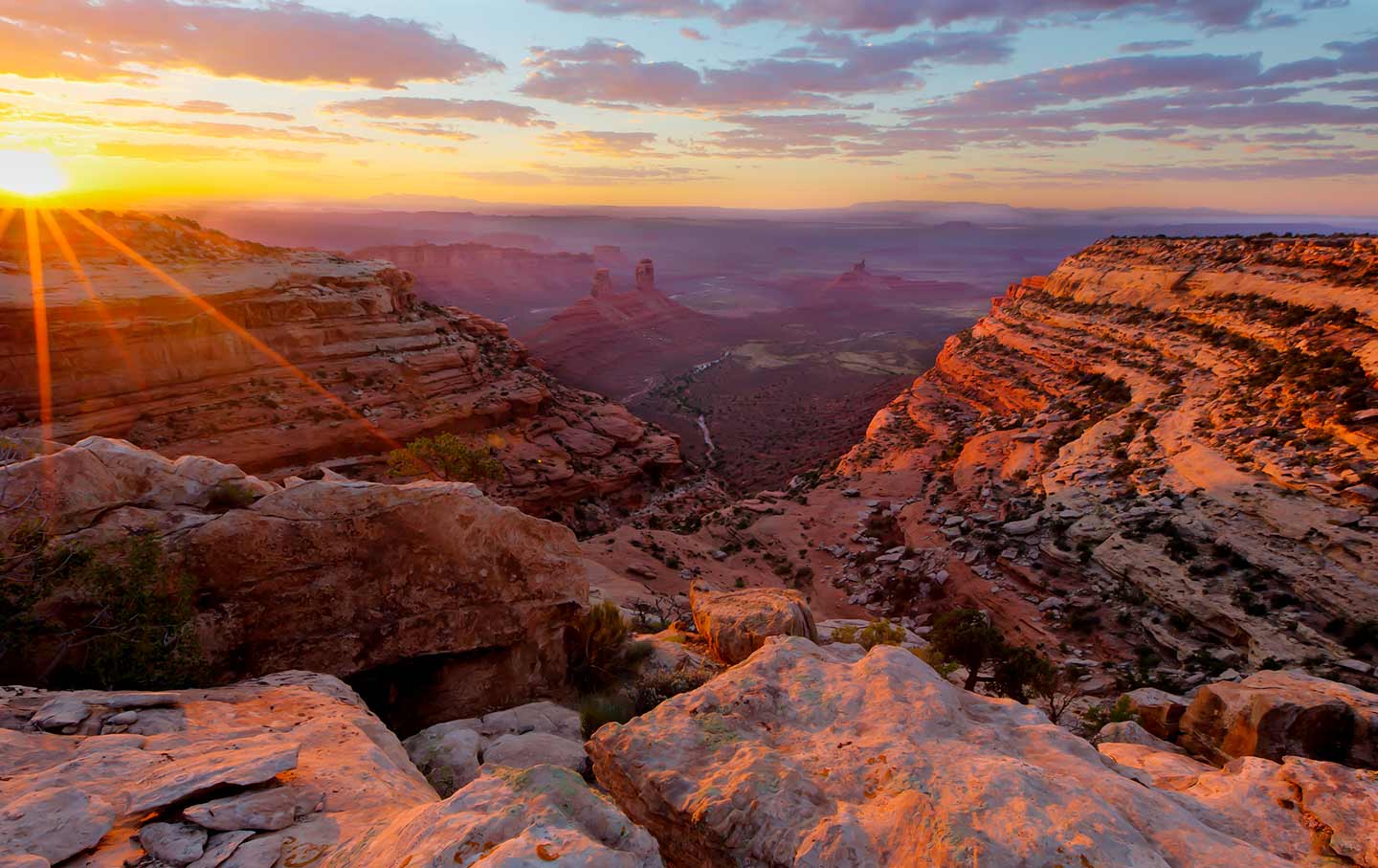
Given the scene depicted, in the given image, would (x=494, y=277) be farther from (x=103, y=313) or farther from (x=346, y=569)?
(x=346, y=569)

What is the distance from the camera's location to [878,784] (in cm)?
509

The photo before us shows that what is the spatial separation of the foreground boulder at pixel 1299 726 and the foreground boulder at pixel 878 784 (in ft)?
15.0

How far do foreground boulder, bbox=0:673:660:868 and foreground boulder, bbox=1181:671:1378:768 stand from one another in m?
9.17

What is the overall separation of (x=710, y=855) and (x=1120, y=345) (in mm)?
39351

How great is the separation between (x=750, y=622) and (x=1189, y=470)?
17.6 m

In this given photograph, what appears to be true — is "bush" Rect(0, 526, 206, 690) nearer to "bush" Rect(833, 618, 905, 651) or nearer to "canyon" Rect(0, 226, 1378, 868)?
"canyon" Rect(0, 226, 1378, 868)

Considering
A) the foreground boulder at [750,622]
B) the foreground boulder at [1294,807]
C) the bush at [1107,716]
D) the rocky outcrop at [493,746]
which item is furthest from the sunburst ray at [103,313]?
the bush at [1107,716]

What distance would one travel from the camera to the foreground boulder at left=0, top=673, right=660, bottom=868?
4.00m

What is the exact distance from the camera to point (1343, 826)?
5.16 meters

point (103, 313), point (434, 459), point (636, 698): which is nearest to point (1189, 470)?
point (636, 698)

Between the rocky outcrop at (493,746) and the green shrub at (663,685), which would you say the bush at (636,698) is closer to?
the green shrub at (663,685)

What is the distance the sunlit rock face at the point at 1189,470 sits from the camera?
14125 millimetres

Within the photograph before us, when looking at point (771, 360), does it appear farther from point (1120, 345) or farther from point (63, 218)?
point (63, 218)

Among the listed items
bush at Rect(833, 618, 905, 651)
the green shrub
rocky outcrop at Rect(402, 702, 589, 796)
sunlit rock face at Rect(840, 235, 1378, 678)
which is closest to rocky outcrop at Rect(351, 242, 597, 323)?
sunlit rock face at Rect(840, 235, 1378, 678)
